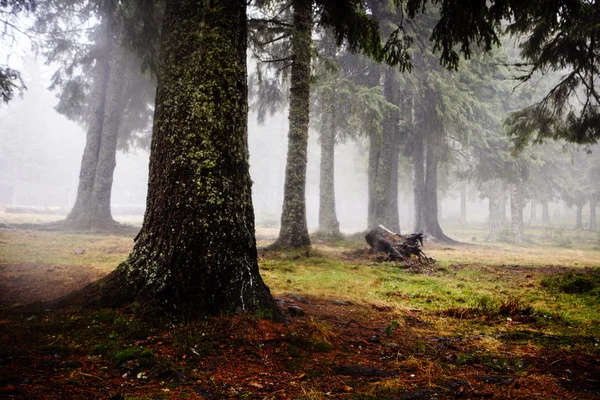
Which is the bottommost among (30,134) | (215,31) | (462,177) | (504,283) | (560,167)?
(504,283)

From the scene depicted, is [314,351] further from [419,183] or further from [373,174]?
[419,183]

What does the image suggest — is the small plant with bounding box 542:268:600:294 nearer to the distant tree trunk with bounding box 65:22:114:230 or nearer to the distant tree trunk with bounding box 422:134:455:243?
the distant tree trunk with bounding box 422:134:455:243

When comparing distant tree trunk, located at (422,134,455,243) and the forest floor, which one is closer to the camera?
the forest floor

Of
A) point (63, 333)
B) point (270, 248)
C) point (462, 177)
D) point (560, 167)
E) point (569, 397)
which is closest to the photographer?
point (569, 397)

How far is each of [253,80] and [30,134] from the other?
40.9 meters

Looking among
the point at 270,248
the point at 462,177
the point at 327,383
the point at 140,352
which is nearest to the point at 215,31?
the point at 140,352

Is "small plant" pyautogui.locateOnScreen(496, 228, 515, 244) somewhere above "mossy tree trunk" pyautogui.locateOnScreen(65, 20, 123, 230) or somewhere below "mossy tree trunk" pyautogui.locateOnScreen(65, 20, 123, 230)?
below

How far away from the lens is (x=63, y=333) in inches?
98.7

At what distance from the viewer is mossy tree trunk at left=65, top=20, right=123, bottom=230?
14.0m

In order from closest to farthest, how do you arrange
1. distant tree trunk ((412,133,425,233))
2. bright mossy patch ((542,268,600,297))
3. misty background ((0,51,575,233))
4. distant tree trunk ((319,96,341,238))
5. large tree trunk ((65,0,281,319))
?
large tree trunk ((65,0,281,319))
bright mossy patch ((542,268,600,297))
distant tree trunk ((319,96,341,238))
distant tree trunk ((412,133,425,233))
misty background ((0,51,575,233))

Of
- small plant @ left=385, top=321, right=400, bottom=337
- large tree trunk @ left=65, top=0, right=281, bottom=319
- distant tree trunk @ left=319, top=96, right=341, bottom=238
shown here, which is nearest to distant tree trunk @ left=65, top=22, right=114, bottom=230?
distant tree trunk @ left=319, top=96, right=341, bottom=238

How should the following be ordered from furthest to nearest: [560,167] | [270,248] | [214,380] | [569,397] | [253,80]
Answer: [560,167]
[253,80]
[270,248]
[214,380]
[569,397]

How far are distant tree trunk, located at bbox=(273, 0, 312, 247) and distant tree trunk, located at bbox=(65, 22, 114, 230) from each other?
32.2ft

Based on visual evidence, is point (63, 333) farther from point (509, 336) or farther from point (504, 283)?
A: point (504, 283)
